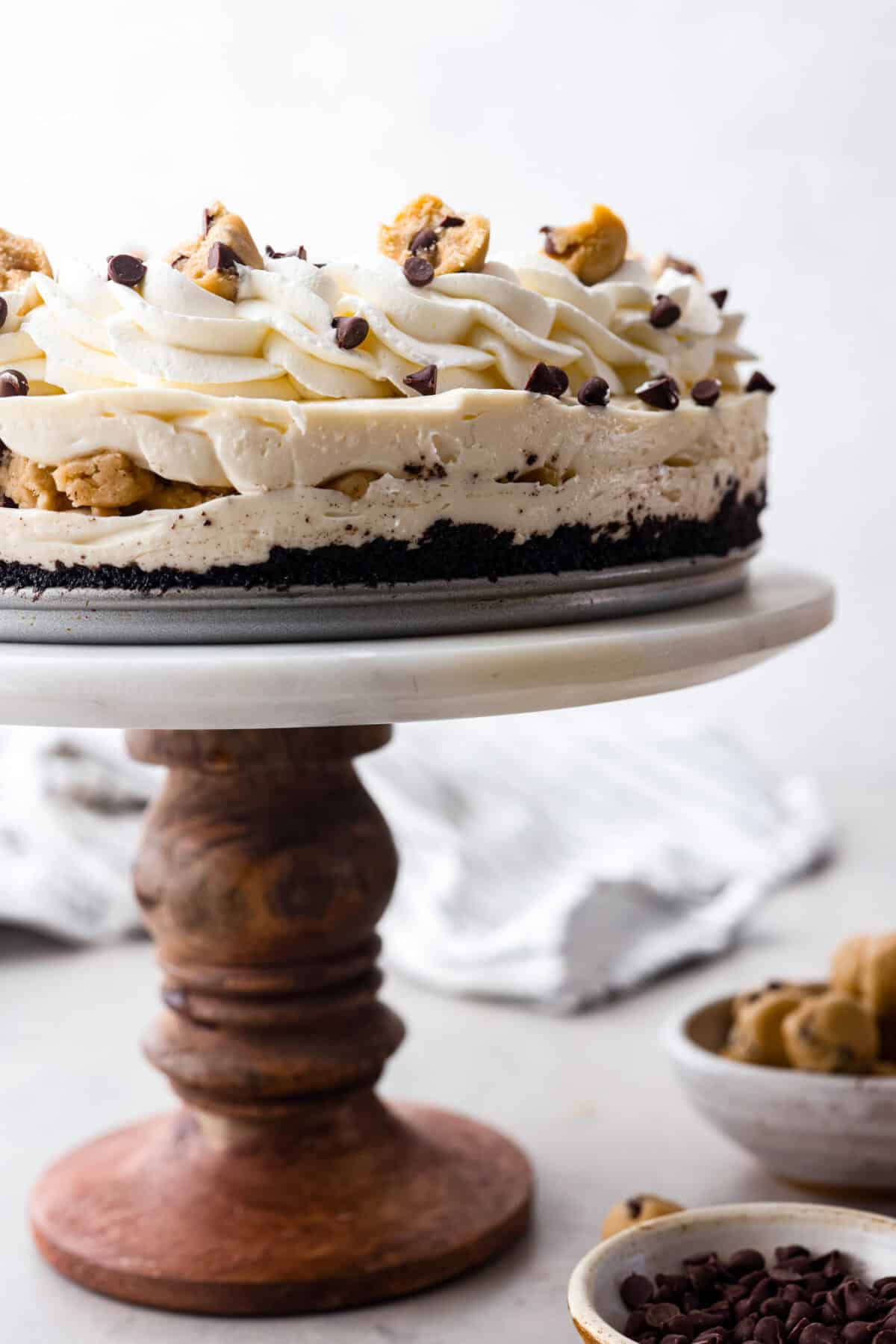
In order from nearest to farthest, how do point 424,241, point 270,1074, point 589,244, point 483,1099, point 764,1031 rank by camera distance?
point 424,241, point 589,244, point 270,1074, point 764,1031, point 483,1099

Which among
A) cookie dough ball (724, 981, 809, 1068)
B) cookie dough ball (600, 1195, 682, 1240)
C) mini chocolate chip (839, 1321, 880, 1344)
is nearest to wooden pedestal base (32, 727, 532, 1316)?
cookie dough ball (600, 1195, 682, 1240)

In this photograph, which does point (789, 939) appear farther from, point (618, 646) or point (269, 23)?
point (269, 23)

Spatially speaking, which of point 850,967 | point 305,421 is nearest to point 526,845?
point 850,967

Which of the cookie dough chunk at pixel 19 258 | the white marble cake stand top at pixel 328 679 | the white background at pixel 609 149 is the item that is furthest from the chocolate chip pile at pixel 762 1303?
the white background at pixel 609 149

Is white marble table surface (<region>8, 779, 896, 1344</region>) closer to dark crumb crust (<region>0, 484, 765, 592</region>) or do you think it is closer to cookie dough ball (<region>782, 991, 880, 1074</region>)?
Result: cookie dough ball (<region>782, 991, 880, 1074</region>)

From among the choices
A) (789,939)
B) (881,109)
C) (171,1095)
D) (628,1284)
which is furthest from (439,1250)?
(881,109)

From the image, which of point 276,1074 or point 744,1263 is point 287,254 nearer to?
point 276,1074
